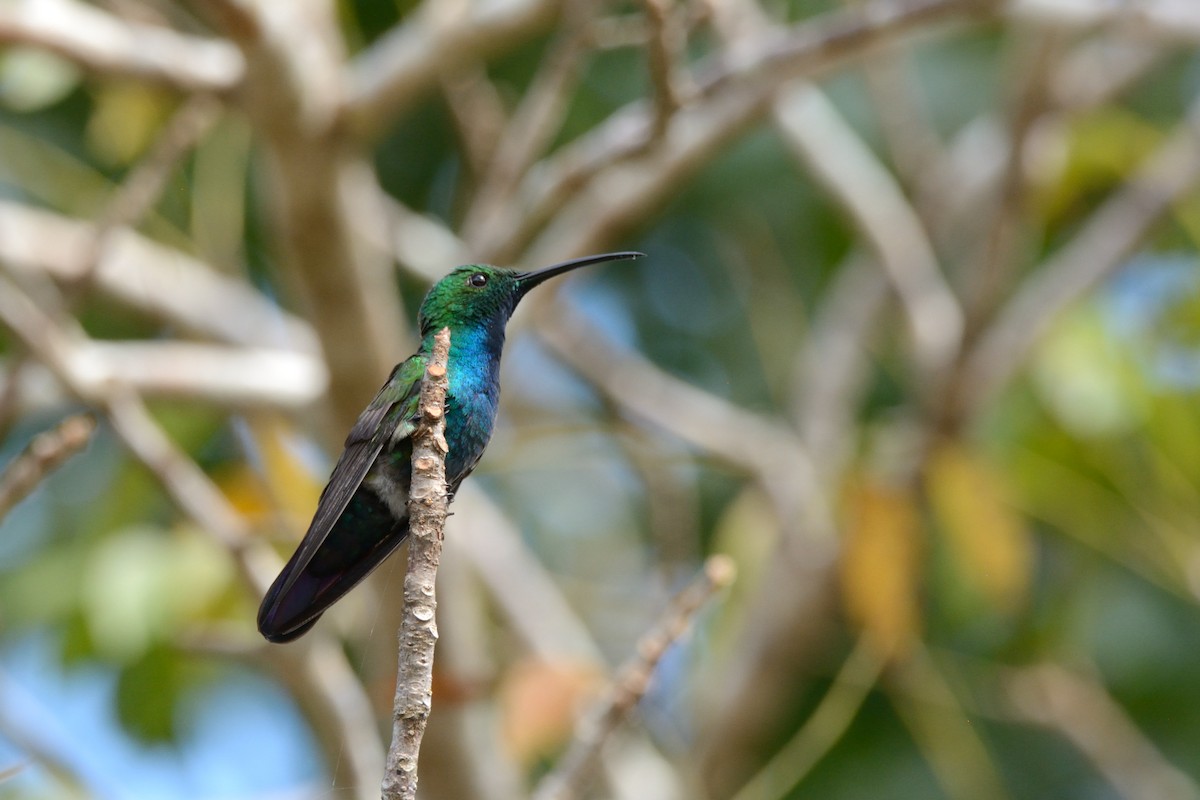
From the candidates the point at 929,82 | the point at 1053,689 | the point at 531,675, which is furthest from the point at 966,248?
the point at 531,675

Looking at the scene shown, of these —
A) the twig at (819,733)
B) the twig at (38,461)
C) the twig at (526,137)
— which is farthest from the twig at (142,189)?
the twig at (819,733)

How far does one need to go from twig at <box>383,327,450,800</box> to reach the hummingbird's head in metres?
0.63

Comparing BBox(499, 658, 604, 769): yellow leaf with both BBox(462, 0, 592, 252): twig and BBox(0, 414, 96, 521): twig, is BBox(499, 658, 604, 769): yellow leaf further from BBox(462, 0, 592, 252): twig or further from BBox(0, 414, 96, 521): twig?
BBox(0, 414, 96, 521): twig

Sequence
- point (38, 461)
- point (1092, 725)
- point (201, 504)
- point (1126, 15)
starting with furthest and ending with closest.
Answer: point (1092, 725), point (1126, 15), point (201, 504), point (38, 461)

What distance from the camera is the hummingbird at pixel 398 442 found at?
87.3 inches

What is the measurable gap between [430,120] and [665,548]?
414cm

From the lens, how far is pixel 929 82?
9828 millimetres

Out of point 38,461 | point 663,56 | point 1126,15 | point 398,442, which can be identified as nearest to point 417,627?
point 398,442

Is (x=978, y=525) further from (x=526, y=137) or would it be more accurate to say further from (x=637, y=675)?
(x=637, y=675)

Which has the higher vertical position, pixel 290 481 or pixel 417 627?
pixel 290 481

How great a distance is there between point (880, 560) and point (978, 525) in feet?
1.34

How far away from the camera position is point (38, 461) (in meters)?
3.01

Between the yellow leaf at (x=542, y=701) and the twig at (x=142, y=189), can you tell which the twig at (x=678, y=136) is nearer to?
the twig at (x=142, y=189)

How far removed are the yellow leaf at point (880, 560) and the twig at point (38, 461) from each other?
278 cm
